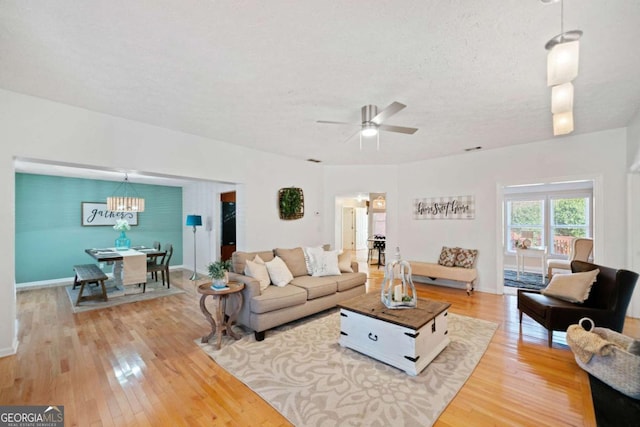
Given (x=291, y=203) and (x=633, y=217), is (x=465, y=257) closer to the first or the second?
(x=633, y=217)

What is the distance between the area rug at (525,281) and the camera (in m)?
5.53

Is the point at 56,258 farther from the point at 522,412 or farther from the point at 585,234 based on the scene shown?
the point at 585,234

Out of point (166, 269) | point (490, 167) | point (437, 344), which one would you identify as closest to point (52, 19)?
point (437, 344)

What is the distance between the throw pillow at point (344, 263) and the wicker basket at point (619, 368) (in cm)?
290

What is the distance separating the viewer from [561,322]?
2807 mm

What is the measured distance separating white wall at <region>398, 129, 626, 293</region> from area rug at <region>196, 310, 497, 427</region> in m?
2.43

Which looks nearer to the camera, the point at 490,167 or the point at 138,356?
the point at 138,356

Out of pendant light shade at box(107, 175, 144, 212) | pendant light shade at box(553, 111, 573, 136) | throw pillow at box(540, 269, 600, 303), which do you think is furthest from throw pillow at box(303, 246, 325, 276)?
pendant light shade at box(107, 175, 144, 212)

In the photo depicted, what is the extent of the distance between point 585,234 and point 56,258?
12.2 metres

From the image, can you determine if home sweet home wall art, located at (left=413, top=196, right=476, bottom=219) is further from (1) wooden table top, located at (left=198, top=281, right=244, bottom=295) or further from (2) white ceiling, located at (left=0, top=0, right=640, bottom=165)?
(1) wooden table top, located at (left=198, top=281, right=244, bottom=295)

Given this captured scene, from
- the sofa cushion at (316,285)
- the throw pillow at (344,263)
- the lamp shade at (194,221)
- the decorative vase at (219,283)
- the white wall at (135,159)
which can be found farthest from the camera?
the lamp shade at (194,221)

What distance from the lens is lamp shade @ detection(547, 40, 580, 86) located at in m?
1.39

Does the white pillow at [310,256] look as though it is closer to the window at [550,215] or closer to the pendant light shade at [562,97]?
the pendant light shade at [562,97]

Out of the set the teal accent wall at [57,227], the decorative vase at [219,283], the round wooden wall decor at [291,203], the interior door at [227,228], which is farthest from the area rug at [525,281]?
the teal accent wall at [57,227]
